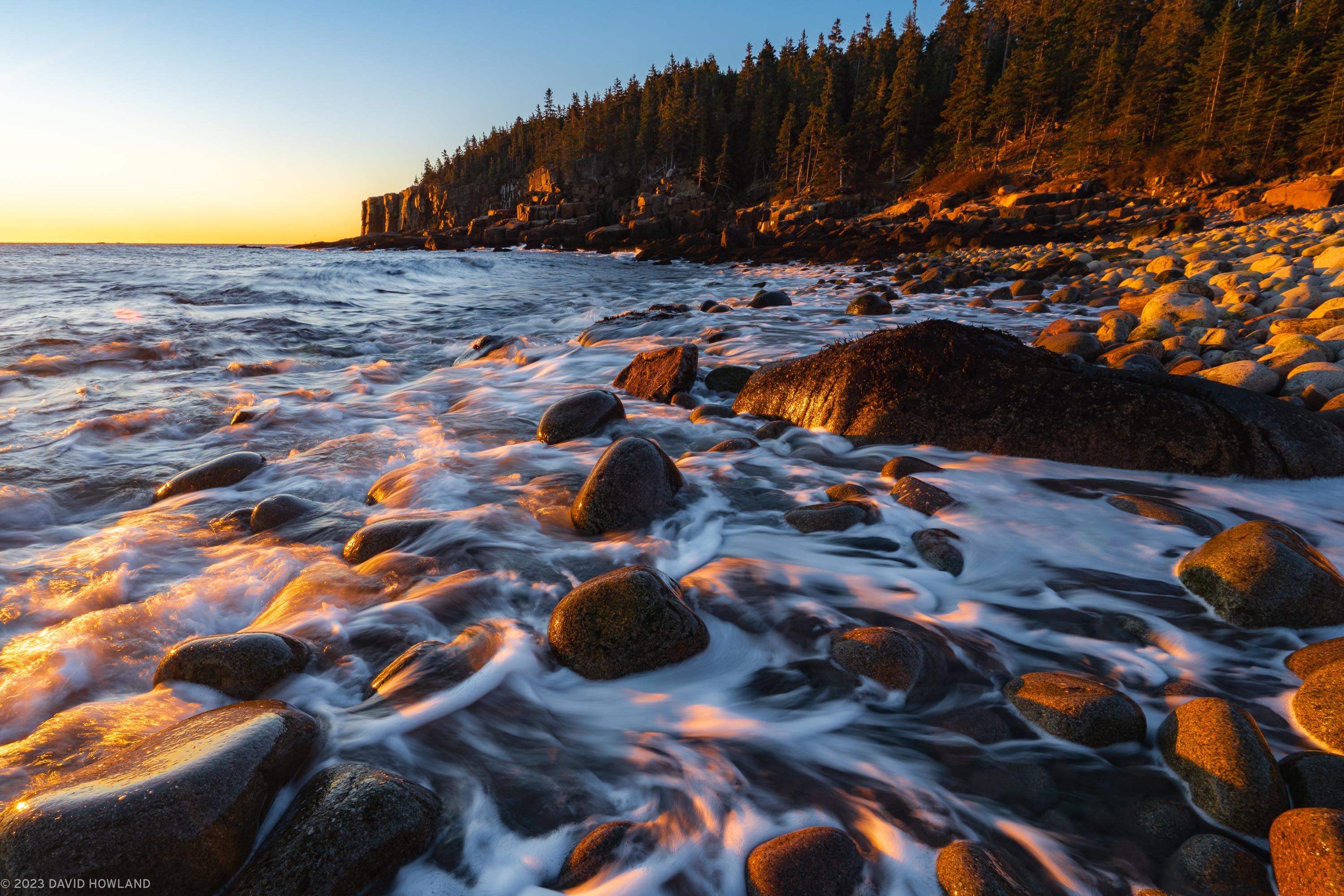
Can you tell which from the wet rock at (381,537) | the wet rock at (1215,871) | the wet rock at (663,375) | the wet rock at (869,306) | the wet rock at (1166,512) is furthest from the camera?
the wet rock at (869,306)

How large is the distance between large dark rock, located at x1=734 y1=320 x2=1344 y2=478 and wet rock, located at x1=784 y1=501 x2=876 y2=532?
1279mm

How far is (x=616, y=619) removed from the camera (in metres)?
2.41

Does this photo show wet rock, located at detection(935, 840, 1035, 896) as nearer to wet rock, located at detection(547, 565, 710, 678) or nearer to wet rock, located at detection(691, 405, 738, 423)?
wet rock, located at detection(547, 565, 710, 678)

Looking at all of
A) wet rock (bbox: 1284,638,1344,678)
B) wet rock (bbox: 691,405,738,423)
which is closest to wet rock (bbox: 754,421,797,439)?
wet rock (bbox: 691,405,738,423)

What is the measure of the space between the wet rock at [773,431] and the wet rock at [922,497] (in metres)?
1.35

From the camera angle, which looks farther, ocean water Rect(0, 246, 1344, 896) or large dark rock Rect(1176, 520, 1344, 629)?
large dark rock Rect(1176, 520, 1344, 629)

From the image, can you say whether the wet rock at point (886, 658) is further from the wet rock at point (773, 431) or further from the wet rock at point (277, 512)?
the wet rock at point (277, 512)

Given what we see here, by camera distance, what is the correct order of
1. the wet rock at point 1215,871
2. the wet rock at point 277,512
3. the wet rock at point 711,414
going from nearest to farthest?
the wet rock at point 1215,871 → the wet rock at point 277,512 → the wet rock at point 711,414

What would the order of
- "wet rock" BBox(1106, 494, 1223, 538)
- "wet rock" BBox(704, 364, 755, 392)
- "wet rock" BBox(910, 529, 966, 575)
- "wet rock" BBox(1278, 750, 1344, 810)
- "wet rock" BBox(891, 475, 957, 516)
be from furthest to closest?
"wet rock" BBox(704, 364, 755, 392) < "wet rock" BBox(891, 475, 957, 516) < "wet rock" BBox(1106, 494, 1223, 538) < "wet rock" BBox(910, 529, 966, 575) < "wet rock" BBox(1278, 750, 1344, 810)

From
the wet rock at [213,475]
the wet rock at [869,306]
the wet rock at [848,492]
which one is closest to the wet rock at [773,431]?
the wet rock at [848,492]

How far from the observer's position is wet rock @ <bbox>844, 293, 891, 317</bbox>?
36.6 feet

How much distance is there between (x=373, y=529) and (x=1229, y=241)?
19404mm

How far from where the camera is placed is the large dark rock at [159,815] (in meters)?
1.38

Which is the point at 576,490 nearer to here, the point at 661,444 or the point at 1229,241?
the point at 661,444
